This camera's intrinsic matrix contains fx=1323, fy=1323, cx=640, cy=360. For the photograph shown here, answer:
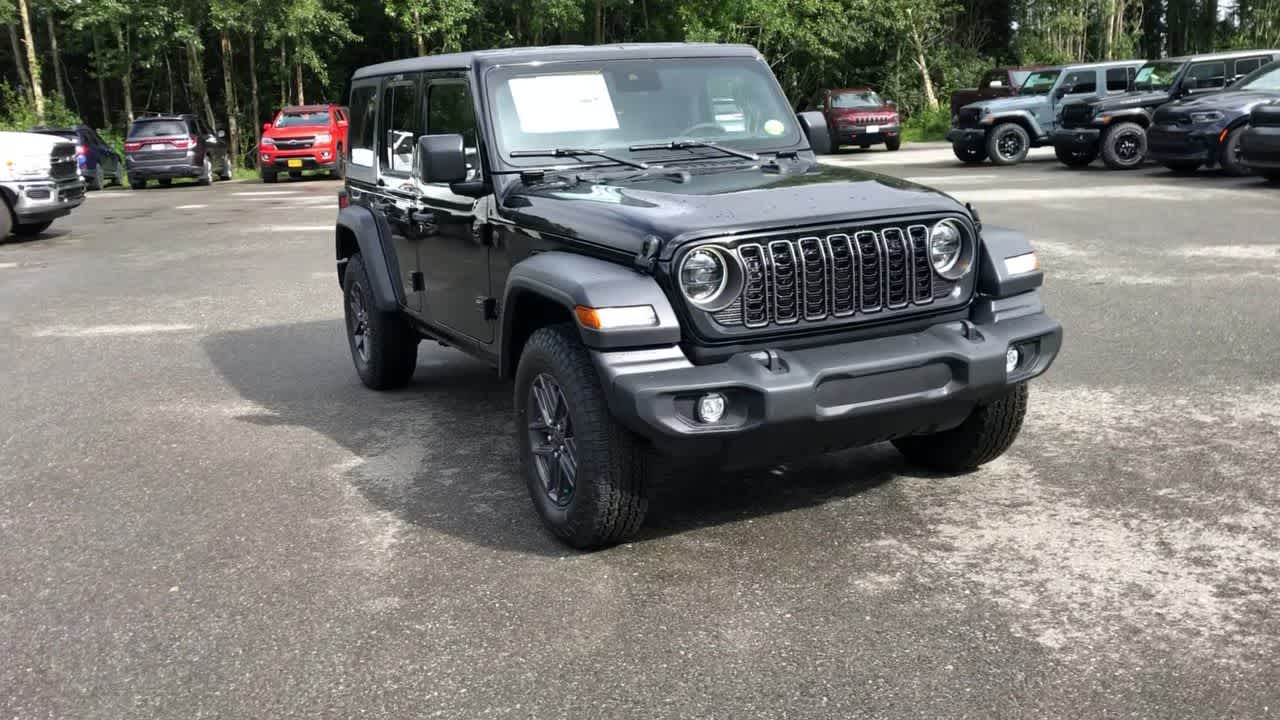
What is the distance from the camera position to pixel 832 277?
4680 millimetres

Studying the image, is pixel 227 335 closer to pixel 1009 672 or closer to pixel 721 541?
pixel 721 541

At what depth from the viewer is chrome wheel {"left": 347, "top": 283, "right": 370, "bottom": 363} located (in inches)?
307

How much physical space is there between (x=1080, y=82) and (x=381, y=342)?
68.6 ft

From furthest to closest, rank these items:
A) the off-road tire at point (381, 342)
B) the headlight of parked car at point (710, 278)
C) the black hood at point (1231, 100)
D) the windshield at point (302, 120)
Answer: the windshield at point (302, 120)
the black hood at point (1231, 100)
the off-road tire at point (381, 342)
the headlight of parked car at point (710, 278)

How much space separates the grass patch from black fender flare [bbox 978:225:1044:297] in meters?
36.3

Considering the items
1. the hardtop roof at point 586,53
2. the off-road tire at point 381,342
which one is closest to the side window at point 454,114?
the hardtop roof at point 586,53

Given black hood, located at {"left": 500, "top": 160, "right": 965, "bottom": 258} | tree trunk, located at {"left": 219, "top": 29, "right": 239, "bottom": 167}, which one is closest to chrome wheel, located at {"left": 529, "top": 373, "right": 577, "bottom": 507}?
black hood, located at {"left": 500, "top": 160, "right": 965, "bottom": 258}

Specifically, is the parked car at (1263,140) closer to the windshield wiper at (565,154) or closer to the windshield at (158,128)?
the windshield wiper at (565,154)

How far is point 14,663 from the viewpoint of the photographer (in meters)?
4.07

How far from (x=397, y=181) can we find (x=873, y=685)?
4.34m

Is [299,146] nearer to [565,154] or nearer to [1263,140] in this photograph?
[1263,140]

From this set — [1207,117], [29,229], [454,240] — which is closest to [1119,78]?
[1207,117]

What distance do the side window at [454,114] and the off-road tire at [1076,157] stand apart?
1880cm

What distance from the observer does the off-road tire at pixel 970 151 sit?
25.6m
